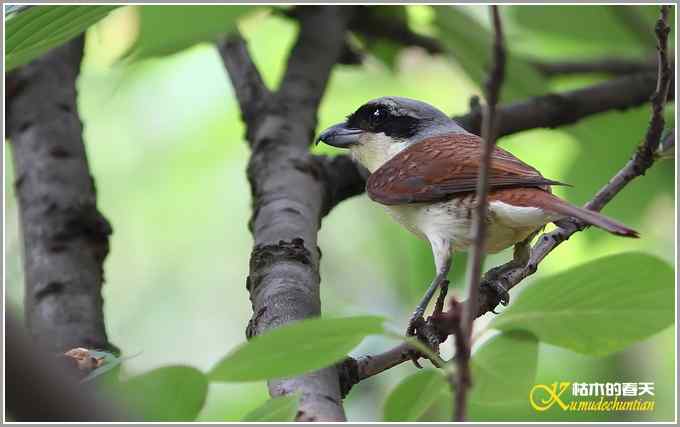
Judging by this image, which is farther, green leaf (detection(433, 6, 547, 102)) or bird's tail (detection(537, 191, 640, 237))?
green leaf (detection(433, 6, 547, 102))

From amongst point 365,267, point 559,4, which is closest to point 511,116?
point 559,4

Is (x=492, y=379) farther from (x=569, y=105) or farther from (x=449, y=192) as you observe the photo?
(x=569, y=105)

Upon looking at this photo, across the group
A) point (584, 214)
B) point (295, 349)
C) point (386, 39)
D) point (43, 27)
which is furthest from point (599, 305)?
point (386, 39)

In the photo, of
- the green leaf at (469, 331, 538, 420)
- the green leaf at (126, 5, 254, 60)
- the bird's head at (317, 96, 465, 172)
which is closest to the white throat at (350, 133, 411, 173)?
the bird's head at (317, 96, 465, 172)

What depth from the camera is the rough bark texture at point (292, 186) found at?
89.6 inches

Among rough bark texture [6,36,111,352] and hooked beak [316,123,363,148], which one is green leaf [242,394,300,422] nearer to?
rough bark texture [6,36,111,352]

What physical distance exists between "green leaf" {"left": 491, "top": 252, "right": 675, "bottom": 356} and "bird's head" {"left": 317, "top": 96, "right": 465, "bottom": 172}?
2.30 m

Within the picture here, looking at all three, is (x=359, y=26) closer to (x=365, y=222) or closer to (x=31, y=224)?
(x=365, y=222)

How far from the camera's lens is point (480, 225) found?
4.28ft

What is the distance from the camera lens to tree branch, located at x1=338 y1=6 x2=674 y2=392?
2.12 m

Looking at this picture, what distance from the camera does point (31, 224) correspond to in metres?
3.40

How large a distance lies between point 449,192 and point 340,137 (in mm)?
909

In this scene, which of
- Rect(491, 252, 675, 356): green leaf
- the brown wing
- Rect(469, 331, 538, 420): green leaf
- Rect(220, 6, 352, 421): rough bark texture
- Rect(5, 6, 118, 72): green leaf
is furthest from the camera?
the brown wing

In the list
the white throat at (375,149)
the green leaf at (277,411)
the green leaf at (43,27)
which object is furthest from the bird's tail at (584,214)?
the green leaf at (43,27)
